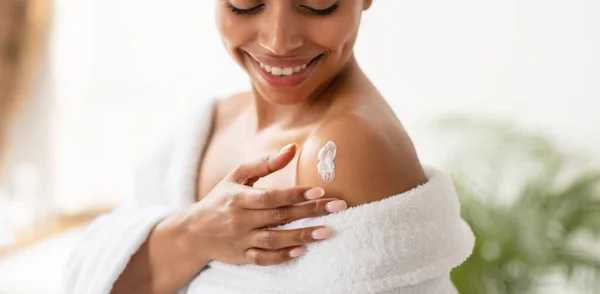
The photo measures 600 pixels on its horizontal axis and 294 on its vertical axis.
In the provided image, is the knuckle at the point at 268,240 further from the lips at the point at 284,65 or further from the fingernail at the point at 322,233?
the lips at the point at 284,65

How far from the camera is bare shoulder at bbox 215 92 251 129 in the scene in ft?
3.37

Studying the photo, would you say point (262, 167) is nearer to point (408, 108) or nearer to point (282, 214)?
point (282, 214)

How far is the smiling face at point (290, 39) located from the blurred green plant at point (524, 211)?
1008mm

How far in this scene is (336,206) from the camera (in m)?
0.66

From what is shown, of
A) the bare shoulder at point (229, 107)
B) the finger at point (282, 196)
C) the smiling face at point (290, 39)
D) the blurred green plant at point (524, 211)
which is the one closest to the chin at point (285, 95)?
the smiling face at point (290, 39)

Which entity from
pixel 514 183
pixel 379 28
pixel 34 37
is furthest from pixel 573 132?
pixel 34 37

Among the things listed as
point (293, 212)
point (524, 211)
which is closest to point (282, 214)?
point (293, 212)

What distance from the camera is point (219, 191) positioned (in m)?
0.78

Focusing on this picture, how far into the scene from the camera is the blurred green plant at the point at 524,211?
5.35 ft

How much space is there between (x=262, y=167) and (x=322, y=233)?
0.34ft

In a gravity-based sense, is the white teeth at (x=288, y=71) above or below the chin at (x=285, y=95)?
above

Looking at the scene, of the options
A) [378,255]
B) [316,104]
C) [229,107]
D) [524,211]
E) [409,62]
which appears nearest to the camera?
[378,255]

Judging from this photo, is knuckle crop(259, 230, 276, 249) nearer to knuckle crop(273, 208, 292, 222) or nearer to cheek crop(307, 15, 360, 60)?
knuckle crop(273, 208, 292, 222)

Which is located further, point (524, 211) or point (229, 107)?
point (524, 211)
